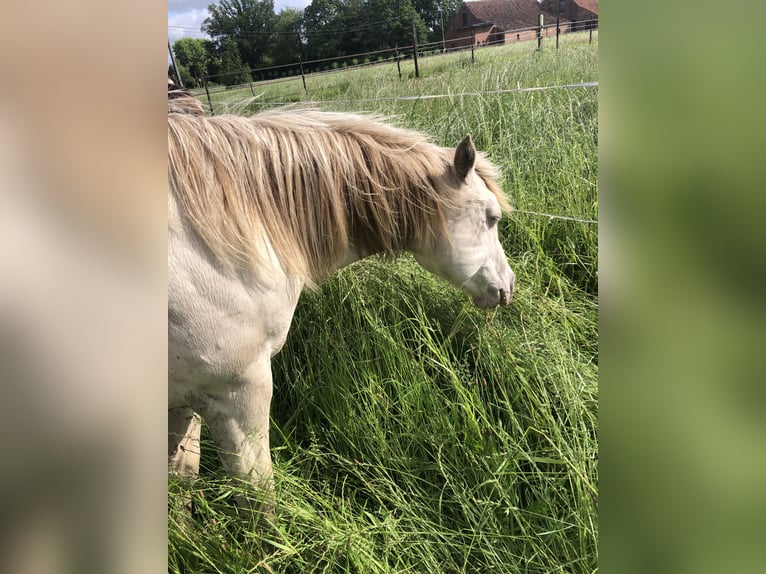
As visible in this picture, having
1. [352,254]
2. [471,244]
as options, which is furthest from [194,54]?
[471,244]

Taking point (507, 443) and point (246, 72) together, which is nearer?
point (246, 72)

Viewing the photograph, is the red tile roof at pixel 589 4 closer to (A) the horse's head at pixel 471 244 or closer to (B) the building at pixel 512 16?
(B) the building at pixel 512 16

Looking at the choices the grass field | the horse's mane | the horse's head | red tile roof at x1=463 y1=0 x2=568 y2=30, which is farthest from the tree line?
the horse's head

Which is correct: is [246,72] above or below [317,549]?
above

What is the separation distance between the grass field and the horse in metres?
0.16

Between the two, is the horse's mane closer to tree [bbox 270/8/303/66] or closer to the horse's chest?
the horse's chest

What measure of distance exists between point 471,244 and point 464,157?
31cm

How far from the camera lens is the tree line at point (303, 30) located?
40.4 inches
